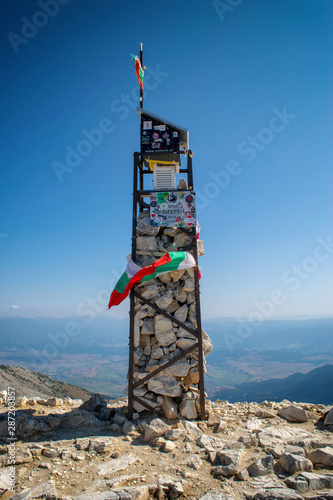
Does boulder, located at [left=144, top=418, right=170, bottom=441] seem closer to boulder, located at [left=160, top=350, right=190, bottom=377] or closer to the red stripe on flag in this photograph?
boulder, located at [left=160, top=350, right=190, bottom=377]

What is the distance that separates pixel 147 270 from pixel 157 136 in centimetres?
634

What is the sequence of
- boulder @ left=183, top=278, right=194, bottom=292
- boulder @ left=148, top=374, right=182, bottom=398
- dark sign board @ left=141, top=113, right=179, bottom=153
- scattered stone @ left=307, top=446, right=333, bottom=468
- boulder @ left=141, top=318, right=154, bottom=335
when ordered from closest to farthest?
scattered stone @ left=307, top=446, right=333, bottom=468 < boulder @ left=148, top=374, right=182, bottom=398 < boulder @ left=141, top=318, right=154, bottom=335 < boulder @ left=183, top=278, right=194, bottom=292 < dark sign board @ left=141, top=113, right=179, bottom=153

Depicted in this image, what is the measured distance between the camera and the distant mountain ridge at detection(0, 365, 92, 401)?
16.1m

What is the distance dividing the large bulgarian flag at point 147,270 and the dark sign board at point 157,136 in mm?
5122

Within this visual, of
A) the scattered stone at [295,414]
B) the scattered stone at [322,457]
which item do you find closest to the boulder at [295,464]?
the scattered stone at [322,457]

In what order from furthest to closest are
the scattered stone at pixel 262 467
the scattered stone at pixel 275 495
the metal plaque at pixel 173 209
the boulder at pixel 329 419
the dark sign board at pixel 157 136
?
the dark sign board at pixel 157 136
the metal plaque at pixel 173 209
the boulder at pixel 329 419
the scattered stone at pixel 262 467
the scattered stone at pixel 275 495

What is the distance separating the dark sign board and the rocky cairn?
3336mm

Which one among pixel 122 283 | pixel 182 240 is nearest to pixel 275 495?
pixel 122 283

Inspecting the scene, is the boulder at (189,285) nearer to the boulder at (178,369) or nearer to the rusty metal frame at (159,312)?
the rusty metal frame at (159,312)

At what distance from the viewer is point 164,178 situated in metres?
13.0

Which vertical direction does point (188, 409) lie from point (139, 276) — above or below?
below

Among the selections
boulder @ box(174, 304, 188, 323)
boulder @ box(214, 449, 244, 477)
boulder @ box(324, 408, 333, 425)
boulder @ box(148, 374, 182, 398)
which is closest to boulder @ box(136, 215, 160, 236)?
boulder @ box(174, 304, 188, 323)

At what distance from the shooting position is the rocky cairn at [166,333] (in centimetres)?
1036

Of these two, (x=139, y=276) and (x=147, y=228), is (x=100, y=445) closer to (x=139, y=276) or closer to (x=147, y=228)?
(x=139, y=276)
